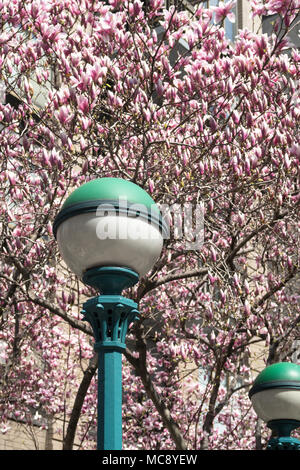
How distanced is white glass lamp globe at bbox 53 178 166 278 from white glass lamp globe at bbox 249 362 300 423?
2.52 metres

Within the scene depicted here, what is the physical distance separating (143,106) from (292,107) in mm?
1934

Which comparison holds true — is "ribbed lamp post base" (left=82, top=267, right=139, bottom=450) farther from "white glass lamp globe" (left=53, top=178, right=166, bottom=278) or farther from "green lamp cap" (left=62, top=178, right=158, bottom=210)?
"green lamp cap" (left=62, top=178, right=158, bottom=210)

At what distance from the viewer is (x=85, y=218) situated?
16.3 feet

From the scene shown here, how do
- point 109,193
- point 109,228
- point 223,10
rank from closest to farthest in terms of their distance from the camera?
point 109,228, point 109,193, point 223,10

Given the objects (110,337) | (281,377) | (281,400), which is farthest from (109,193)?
(281,400)

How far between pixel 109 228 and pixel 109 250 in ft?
0.55

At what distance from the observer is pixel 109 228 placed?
4.90 meters

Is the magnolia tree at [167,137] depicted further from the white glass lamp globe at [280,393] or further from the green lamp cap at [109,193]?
the green lamp cap at [109,193]

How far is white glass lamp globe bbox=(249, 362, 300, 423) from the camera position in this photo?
7.02 m

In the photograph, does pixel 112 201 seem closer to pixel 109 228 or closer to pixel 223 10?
pixel 109 228

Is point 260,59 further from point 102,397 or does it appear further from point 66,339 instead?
point 66,339

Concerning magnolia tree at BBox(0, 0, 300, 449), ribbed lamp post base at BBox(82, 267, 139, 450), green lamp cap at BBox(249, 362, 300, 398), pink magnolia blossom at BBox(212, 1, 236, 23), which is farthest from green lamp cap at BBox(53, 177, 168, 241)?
pink magnolia blossom at BBox(212, 1, 236, 23)

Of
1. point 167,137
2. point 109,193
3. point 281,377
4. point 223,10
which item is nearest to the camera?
point 109,193

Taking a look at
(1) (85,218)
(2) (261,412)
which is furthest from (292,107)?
(1) (85,218)
